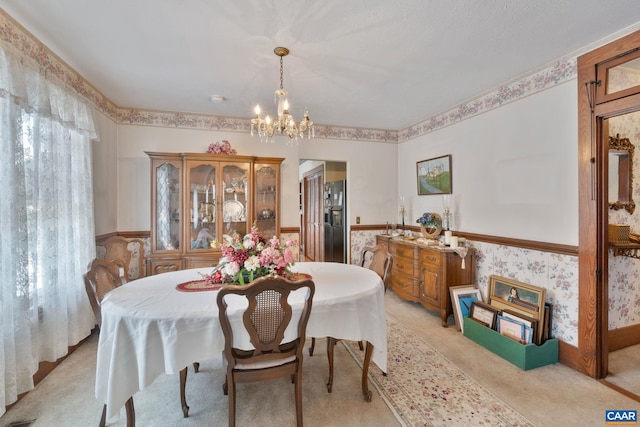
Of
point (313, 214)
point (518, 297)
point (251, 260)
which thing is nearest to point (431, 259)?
point (518, 297)

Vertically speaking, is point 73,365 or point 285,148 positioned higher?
point 285,148

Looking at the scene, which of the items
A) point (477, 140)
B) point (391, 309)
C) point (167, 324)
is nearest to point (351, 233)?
point (391, 309)

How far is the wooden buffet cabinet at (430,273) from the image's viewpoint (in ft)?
10.2

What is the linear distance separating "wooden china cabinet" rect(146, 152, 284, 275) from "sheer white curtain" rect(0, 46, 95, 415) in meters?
0.78

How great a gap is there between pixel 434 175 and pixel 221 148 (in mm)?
2848

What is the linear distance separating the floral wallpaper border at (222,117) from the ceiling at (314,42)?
3.1 inches

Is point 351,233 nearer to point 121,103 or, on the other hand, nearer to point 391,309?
point 391,309

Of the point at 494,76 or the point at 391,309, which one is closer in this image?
the point at 494,76

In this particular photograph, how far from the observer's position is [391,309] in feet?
11.8

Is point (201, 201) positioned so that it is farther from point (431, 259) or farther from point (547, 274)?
point (547, 274)

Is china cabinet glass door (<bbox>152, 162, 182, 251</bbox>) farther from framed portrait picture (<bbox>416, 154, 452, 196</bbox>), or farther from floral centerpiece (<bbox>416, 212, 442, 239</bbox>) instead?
framed portrait picture (<bbox>416, 154, 452, 196</bbox>)

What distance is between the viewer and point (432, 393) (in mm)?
2002

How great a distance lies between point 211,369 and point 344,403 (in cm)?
113

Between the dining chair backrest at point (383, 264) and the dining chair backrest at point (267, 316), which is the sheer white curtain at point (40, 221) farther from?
the dining chair backrest at point (383, 264)
